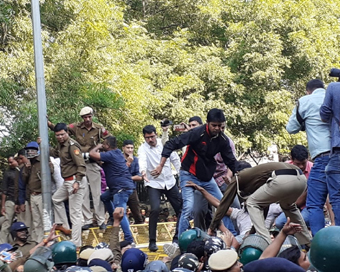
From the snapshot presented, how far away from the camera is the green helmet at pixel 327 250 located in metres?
2.81

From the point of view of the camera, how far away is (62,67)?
15.6 m

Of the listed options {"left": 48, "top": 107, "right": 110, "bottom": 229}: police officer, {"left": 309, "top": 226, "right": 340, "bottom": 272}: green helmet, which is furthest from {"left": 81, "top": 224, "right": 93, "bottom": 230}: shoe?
{"left": 309, "top": 226, "right": 340, "bottom": 272}: green helmet

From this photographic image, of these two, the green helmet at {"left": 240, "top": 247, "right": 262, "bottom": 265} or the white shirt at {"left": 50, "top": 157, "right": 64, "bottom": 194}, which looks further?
the white shirt at {"left": 50, "top": 157, "right": 64, "bottom": 194}

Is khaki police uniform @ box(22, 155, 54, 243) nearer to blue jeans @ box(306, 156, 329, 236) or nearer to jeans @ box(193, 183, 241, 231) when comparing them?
jeans @ box(193, 183, 241, 231)

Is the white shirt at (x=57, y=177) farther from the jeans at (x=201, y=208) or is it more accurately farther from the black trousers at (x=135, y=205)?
the jeans at (x=201, y=208)

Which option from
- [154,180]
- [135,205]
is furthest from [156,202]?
[135,205]

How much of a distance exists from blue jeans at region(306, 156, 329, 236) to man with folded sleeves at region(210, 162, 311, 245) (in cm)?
28

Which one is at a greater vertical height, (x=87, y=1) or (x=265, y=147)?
(x=87, y=1)

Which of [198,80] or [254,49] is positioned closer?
[198,80]

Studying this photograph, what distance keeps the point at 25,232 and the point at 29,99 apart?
6.82 meters

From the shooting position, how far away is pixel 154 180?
1018 centimetres

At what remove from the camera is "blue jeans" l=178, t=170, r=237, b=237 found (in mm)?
8773

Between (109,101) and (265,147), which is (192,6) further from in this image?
(109,101)

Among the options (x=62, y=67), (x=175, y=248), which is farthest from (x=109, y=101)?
(x=175, y=248)
